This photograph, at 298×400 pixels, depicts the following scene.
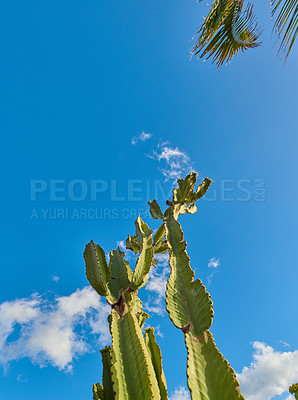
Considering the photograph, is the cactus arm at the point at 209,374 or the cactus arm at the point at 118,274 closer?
the cactus arm at the point at 209,374

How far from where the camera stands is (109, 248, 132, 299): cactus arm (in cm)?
241

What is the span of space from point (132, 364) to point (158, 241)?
168 centimetres

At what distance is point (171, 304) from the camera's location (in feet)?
6.32

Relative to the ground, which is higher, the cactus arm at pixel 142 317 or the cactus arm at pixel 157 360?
the cactus arm at pixel 142 317

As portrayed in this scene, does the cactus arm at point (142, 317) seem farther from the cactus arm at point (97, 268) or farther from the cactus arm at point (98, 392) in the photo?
the cactus arm at point (98, 392)

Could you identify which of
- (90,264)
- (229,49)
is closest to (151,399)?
(90,264)

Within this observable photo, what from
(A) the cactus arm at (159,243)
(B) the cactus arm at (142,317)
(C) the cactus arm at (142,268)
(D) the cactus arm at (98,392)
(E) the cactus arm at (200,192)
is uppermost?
(E) the cactus arm at (200,192)

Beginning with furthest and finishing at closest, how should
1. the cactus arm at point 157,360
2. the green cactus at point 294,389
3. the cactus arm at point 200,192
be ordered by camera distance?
1. the cactus arm at point 200,192
2. the green cactus at point 294,389
3. the cactus arm at point 157,360

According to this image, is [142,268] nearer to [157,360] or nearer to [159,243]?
[157,360]

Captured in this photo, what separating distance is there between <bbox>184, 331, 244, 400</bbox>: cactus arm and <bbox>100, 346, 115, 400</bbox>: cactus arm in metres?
0.65

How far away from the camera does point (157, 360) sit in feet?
7.24

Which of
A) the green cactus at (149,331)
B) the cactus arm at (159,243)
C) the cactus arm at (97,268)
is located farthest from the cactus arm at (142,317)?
the cactus arm at (159,243)

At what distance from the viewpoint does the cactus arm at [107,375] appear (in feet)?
6.56

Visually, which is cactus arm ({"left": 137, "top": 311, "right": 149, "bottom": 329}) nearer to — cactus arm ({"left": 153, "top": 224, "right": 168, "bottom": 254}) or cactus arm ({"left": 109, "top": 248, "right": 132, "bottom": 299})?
cactus arm ({"left": 109, "top": 248, "right": 132, "bottom": 299})
